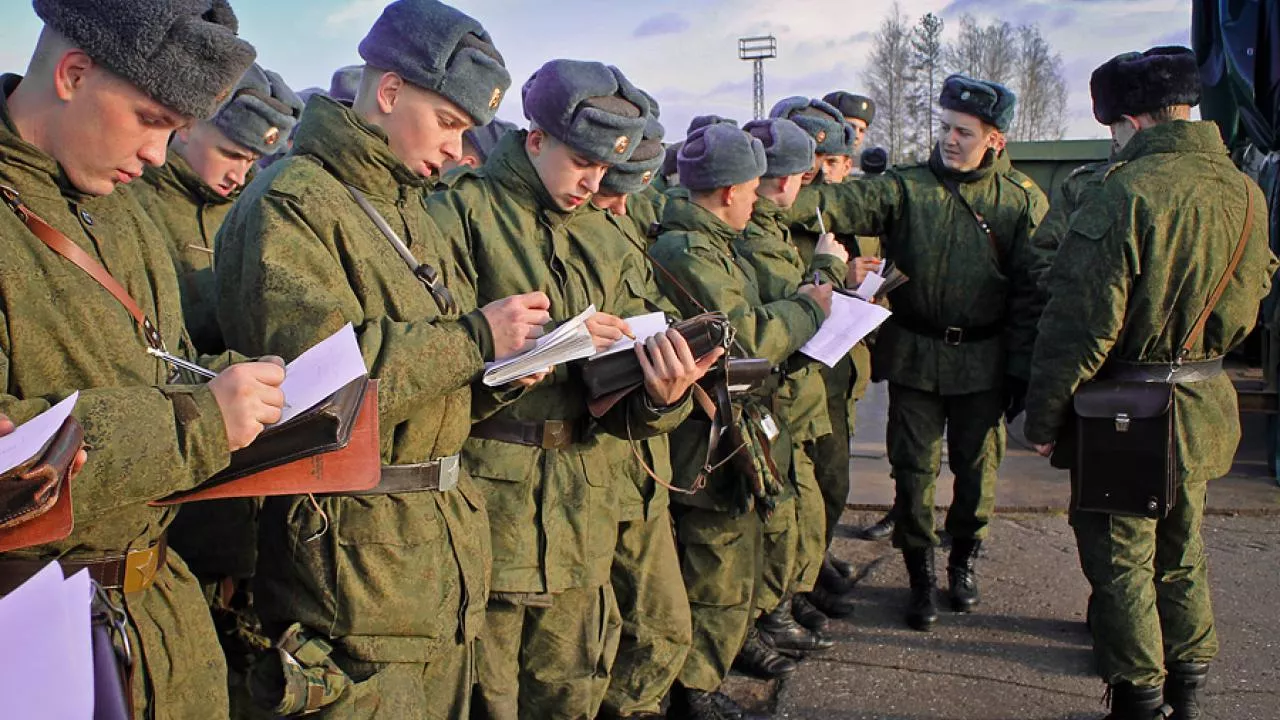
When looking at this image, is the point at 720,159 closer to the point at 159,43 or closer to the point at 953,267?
the point at 953,267

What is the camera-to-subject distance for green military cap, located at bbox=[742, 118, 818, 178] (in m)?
4.62

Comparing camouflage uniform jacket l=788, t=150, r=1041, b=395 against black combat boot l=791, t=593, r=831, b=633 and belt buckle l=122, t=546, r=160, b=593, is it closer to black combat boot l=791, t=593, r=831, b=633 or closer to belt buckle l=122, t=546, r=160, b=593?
black combat boot l=791, t=593, r=831, b=633

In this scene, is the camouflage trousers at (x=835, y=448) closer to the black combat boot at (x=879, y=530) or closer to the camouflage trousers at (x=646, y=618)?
the black combat boot at (x=879, y=530)

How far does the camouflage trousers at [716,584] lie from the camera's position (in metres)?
4.19

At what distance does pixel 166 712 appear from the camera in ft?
6.70

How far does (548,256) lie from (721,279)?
94 centimetres

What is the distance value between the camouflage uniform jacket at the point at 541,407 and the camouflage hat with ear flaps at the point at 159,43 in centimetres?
111

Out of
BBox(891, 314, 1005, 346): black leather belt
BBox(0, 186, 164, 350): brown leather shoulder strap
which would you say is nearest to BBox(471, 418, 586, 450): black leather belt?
BBox(0, 186, 164, 350): brown leather shoulder strap

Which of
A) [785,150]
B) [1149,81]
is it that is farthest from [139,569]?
[1149,81]

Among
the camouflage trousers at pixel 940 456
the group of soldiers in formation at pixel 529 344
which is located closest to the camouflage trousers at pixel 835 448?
the group of soldiers in formation at pixel 529 344

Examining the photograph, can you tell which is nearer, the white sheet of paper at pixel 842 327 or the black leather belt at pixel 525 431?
the black leather belt at pixel 525 431

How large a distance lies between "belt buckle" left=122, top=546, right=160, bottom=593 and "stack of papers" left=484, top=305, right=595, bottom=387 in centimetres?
75

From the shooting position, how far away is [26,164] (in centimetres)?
183

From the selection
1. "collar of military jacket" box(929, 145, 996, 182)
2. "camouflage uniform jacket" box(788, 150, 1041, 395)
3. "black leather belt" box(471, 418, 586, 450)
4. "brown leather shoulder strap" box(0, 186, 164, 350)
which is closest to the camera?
"brown leather shoulder strap" box(0, 186, 164, 350)
